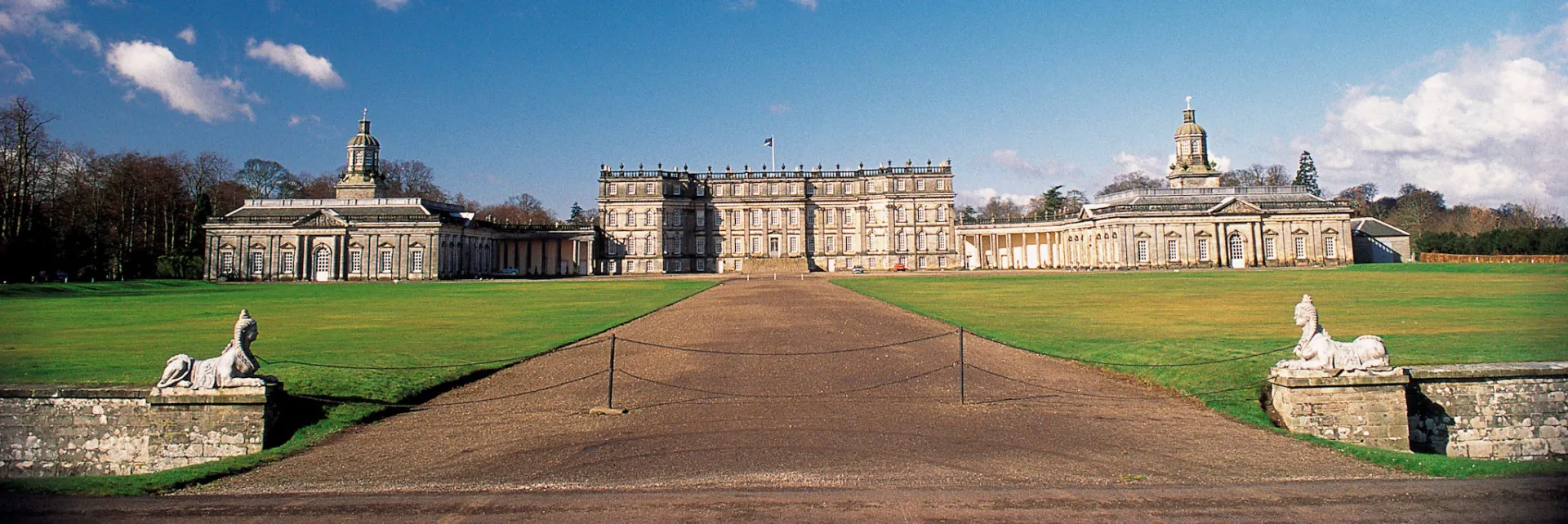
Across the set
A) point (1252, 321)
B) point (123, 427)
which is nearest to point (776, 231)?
point (1252, 321)

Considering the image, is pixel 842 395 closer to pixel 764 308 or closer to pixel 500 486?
pixel 500 486

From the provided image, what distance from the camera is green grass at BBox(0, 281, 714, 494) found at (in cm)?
1081

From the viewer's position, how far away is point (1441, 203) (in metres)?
106

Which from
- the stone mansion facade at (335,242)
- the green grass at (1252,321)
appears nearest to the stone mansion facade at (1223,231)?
the green grass at (1252,321)

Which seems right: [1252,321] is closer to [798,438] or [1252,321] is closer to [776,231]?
[798,438]

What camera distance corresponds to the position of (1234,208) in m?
65.6

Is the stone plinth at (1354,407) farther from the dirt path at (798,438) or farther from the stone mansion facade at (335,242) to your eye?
the stone mansion facade at (335,242)

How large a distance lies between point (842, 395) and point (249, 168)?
3639 inches

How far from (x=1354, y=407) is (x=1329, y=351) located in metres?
0.75

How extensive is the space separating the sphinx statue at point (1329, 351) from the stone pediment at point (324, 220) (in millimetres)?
67156

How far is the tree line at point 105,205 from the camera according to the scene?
125 feet

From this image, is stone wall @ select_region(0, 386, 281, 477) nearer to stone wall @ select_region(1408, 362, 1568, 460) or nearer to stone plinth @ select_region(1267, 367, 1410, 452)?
stone plinth @ select_region(1267, 367, 1410, 452)

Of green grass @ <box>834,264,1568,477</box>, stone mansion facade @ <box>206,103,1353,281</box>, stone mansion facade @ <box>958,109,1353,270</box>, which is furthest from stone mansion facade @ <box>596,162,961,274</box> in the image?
green grass @ <box>834,264,1568,477</box>

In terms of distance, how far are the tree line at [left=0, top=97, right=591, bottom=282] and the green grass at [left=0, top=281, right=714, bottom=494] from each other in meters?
5.67
